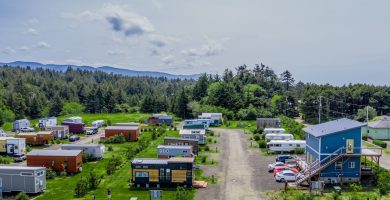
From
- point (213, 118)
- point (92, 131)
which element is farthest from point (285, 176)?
point (213, 118)

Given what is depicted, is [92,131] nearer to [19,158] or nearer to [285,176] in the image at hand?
[19,158]

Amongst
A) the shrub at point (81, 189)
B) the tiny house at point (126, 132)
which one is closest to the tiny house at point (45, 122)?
the tiny house at point (126, 132)

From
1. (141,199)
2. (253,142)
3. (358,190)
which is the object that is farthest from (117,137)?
(358,190)

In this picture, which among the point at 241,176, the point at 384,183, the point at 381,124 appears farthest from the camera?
the point at 381,124

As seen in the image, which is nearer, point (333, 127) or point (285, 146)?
point (333, 127)

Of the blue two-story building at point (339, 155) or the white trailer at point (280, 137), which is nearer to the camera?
the blue two-story building at point (339, 155)

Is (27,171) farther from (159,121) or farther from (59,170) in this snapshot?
(159,121)

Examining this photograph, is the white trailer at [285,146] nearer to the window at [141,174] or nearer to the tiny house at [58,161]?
the window at [141,174]
